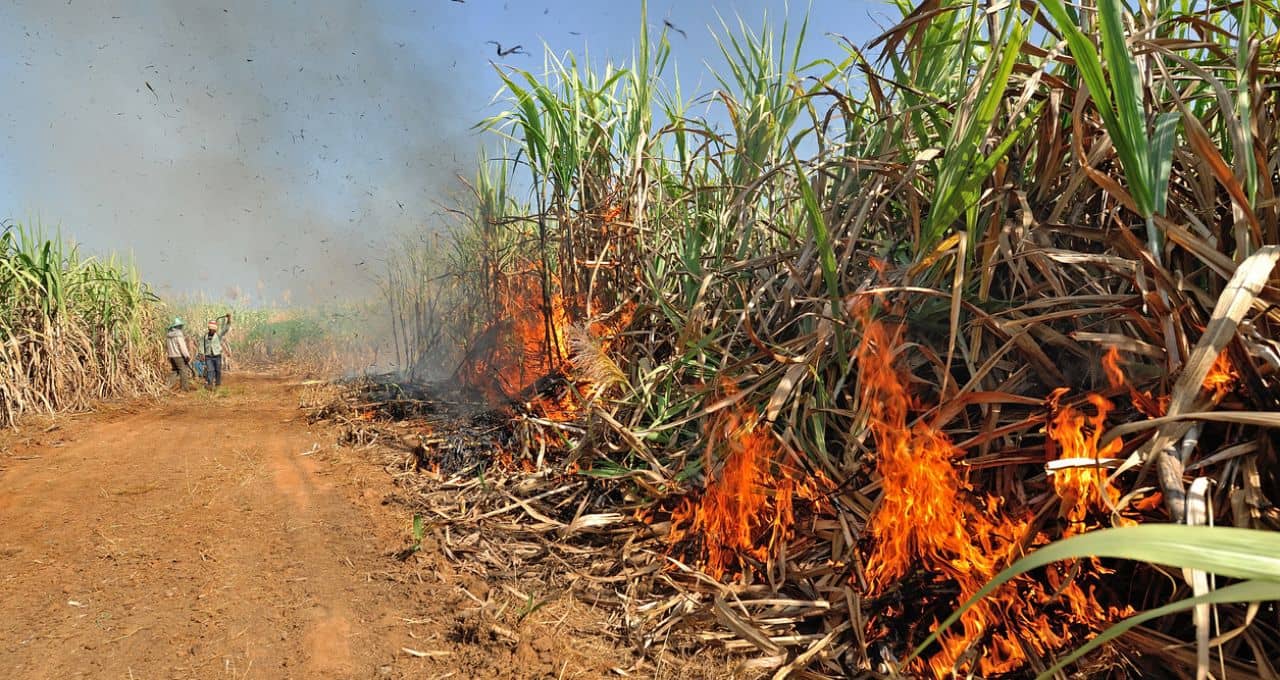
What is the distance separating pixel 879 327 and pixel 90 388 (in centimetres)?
999

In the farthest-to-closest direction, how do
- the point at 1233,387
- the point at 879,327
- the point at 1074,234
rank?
the point at 879,327 < the point at 1074,234 < the point at 1233,387

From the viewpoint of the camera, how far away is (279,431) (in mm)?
5992

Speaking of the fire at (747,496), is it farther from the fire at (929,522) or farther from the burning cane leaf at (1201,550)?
the burning cane leaf at (1201,550)

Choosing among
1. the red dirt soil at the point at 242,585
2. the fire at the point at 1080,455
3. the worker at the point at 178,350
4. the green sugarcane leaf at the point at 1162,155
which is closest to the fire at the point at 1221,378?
the fire at the point at 1080,455

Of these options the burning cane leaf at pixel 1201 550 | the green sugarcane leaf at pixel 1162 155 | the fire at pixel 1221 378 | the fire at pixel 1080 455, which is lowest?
the fire at pixel 1080 455

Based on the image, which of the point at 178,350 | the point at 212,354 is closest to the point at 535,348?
the point at 178,350

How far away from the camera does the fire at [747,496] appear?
2266mm

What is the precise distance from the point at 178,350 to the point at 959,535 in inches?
462

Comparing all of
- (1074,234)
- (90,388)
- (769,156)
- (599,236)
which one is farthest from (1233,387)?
(90,388)

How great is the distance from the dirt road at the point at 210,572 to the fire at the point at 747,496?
0.86 m

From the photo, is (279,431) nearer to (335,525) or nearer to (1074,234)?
(335,525)

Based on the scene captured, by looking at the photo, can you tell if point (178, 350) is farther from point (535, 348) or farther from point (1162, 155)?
point (1162, 155)

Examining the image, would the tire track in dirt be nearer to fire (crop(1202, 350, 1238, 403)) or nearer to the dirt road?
the dirt road

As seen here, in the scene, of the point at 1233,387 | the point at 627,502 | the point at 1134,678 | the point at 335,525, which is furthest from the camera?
the point at 335,525
